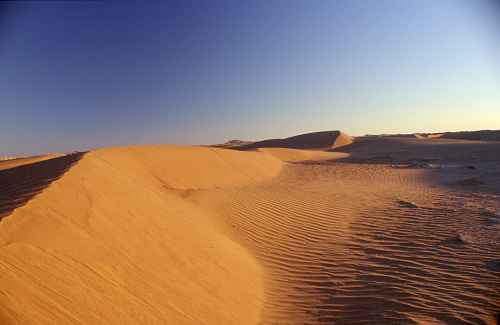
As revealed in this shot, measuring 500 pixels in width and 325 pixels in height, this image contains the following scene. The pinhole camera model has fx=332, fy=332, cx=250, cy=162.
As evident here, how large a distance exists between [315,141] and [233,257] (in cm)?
3602

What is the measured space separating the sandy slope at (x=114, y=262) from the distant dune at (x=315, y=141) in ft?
103

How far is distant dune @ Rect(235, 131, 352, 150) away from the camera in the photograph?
38031mm

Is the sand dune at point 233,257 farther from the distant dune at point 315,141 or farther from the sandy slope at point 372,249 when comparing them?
the distant dune at point 315,141

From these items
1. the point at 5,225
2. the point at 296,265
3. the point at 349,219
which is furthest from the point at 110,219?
the point at 349,219

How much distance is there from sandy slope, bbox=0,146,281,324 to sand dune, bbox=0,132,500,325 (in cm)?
1

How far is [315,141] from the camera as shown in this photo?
40031mm

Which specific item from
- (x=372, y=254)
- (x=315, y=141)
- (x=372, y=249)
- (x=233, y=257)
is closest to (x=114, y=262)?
(x=233, y=257)

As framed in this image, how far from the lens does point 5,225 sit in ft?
10.9

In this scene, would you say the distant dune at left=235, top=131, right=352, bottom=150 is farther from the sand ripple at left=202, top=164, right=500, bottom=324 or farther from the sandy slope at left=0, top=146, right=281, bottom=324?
the sandy slope at left=0, top=146, right=281, bottom=324

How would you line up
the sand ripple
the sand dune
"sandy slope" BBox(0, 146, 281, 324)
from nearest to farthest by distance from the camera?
"sandy slope" BBox(0, 146, 281, 324), the sand dune, the sand ripple

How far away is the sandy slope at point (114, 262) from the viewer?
280 cm

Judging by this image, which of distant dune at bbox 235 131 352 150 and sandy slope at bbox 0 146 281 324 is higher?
distant dune at bbox 235 131 352 150

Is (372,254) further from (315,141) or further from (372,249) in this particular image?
(315,141)

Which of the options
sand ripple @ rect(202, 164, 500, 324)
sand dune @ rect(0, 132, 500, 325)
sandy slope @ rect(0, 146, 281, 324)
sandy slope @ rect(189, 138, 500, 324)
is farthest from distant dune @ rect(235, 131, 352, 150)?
sandy slope @ rect(0, 146, 281, 324)
